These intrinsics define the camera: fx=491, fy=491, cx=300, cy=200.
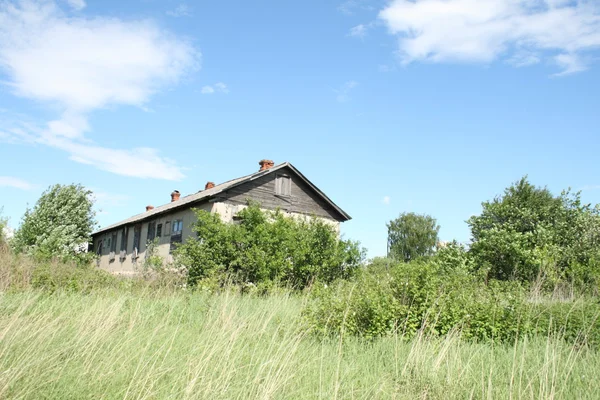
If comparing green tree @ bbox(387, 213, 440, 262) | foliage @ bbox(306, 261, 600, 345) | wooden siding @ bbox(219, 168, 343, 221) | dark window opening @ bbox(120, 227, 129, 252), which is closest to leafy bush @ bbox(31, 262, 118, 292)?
foliage @ bbox(306, 261, 600, 345)

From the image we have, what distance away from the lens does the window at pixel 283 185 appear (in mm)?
26719

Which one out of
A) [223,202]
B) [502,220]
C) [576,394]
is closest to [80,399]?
[576,394]

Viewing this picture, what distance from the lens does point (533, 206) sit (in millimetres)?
27859

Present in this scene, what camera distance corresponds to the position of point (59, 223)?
3362cm

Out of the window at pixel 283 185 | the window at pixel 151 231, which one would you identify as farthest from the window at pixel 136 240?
the window at pixel 283 185

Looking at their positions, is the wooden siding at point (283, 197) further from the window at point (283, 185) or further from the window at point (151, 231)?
the window at point (151, 231)

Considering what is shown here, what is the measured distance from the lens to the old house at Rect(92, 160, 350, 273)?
981 inches

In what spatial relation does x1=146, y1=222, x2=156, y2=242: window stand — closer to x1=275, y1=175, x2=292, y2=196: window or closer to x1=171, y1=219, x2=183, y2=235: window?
x1=171, y1=219, x2=183, y2=235: window

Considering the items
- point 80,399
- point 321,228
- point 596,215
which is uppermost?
point 596,215

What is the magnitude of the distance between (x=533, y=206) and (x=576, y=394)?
25630 millimetres

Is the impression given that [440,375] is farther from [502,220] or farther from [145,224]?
[145,224]

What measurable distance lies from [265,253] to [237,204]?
9241 mm

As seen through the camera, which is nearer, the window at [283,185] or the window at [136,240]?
the window at [283,185]

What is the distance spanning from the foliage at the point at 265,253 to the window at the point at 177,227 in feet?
29.1
